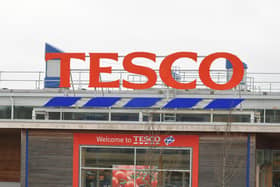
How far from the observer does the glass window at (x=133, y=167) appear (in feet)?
81.5

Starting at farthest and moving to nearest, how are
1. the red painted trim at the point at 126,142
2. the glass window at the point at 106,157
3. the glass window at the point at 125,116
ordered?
the glass window at the point at 125,116, the glass window at the point at 106,157, the red painted trim at the point at 126,142

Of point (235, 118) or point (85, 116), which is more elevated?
point (235, 118)

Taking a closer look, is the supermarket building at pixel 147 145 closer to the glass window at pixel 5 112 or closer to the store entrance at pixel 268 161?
the store entrance at pixel 268 161

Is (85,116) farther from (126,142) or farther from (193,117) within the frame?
(193,117)

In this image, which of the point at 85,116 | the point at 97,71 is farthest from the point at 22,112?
the point at 97,71

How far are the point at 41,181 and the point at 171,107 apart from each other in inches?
307

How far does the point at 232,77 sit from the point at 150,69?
4560 millimetres

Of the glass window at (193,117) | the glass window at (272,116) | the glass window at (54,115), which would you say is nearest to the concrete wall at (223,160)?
the glass window at (193,117)

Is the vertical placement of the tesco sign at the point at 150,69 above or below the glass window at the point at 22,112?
above

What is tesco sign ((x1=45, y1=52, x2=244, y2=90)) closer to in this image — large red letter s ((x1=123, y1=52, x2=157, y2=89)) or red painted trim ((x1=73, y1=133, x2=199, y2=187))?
large red letter s ((x1=123, y1=52, x2=157, y2=89))

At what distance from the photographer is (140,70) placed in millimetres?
27781

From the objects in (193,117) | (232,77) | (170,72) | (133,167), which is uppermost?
(170,72)

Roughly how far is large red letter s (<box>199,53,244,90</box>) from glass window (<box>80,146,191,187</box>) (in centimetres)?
423

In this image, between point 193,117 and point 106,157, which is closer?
point 106,157
